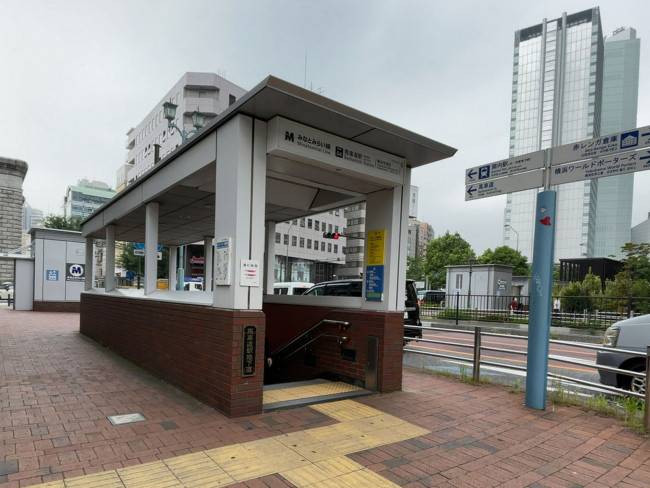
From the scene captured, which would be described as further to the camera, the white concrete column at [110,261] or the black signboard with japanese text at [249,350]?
the white concrete column at [110,261]

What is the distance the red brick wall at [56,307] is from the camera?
777 inches

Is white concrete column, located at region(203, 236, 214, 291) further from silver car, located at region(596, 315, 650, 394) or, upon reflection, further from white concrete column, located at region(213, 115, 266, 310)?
silver car, located at region(596, 315, 650, 394)

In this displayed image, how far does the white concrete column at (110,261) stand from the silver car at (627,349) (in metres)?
10.2

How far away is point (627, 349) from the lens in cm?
570

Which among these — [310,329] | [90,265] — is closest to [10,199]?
[90,265]

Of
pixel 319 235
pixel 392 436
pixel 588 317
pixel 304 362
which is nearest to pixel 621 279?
pixel 588 317

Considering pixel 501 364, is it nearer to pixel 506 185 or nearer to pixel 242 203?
pixel 506 185

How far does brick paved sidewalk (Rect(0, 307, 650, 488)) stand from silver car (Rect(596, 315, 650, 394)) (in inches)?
38.1

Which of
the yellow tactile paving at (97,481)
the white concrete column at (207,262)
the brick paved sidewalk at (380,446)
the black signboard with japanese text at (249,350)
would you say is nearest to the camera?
the yellow tactile paving at (97,481)

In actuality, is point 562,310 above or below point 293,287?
below

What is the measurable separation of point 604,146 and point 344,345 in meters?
4.30

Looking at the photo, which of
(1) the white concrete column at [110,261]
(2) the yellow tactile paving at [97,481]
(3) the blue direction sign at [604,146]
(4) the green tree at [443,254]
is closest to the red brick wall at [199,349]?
(2) the yellow tactile paving at [97,481]

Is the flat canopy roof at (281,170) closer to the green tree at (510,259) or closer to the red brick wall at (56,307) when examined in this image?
the red brick wall at (56,307)

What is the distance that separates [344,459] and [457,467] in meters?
0.97
